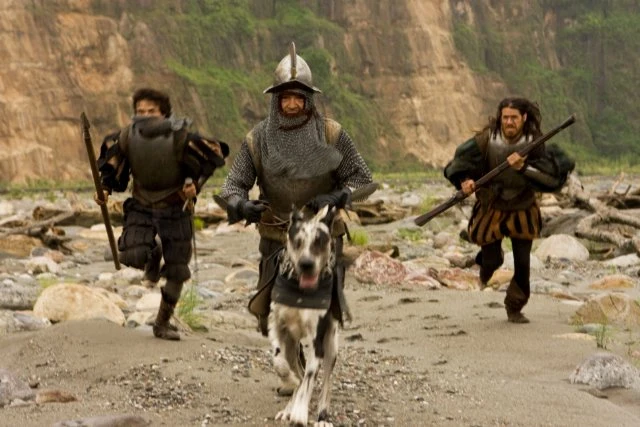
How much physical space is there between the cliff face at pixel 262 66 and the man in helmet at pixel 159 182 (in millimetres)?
41591

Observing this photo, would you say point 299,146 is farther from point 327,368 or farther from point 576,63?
point 576,63

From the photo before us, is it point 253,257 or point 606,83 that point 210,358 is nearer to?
point 253,257

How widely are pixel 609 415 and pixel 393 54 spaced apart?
193 feet

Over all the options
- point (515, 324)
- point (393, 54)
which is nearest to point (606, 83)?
point (393, 54)

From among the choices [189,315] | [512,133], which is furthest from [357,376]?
[512,133]

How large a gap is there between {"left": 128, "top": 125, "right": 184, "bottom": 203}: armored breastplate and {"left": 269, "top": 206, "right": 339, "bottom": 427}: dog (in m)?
1.93

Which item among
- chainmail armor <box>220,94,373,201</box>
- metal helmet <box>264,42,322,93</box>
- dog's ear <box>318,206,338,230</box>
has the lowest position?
dog's ear <box>318,206,338,230</box>

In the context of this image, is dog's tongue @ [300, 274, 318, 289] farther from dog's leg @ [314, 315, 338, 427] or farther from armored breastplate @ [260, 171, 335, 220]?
armored breastplate @ [260, 171, 335, 220]

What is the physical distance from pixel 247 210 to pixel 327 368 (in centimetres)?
91

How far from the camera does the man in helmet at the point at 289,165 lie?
5879 millimetres

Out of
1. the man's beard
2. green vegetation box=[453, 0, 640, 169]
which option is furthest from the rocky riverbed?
green vegetation box=[453, 0, 640, 169]

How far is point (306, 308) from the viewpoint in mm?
5352

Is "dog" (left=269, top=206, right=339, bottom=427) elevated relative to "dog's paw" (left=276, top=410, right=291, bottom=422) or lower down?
elevated

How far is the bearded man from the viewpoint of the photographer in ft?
27.7
